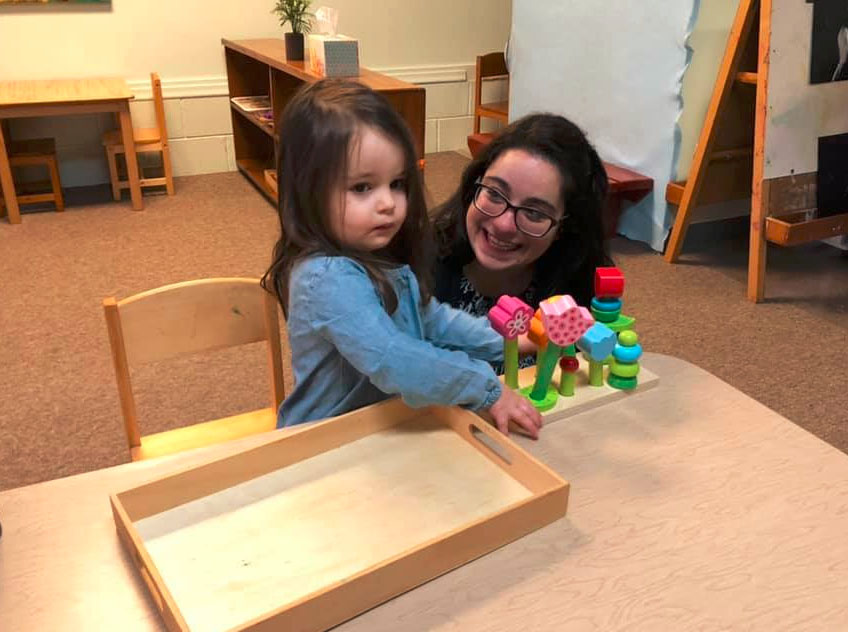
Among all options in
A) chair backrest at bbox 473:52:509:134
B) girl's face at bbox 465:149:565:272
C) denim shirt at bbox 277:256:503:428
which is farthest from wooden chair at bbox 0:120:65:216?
→ denim shirt at bbox 277:256:503:428

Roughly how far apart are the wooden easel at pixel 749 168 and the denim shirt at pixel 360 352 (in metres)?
1.93

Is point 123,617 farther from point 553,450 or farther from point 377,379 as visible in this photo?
point 553,450

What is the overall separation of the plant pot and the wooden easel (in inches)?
65.5

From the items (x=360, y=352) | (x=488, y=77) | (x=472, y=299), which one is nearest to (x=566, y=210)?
(x=472, y=299)

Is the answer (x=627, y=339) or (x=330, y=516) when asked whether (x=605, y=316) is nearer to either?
(x=627, y=339)

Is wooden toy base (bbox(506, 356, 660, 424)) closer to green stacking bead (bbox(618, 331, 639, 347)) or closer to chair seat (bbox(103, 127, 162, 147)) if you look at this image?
green stacking bead (bbox(618, 331, 639, 347))

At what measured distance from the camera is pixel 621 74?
121 inches

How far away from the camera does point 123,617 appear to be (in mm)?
646

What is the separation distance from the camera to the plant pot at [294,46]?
3.24 m

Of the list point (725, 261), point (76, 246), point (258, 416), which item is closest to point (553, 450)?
point (258, 416)

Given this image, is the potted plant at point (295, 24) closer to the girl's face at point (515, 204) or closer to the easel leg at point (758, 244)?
the easel leg at point (758, 244)

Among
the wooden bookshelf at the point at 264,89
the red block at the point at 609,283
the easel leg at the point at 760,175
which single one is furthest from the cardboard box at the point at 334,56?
the red block at the point at 609,283

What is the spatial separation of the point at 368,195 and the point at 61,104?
2.80 meters

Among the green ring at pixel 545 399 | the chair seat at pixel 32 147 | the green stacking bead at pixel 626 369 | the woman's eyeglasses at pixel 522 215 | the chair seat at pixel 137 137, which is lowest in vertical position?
the chair seat at pixel 32 147
